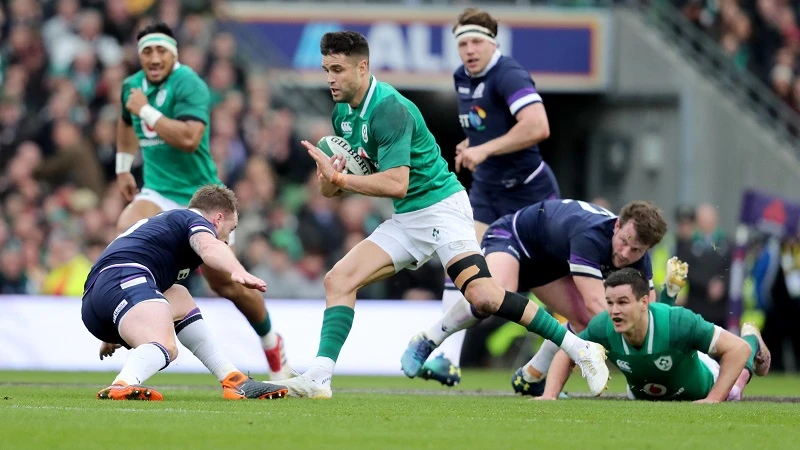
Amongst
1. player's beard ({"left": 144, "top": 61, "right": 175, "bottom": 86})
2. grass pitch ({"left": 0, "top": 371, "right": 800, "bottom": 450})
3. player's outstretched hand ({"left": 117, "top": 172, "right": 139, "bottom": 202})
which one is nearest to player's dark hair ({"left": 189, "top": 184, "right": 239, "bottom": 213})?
grass pitch ({"left": 0, "top": 371, "right": 800, "bottom": 450})

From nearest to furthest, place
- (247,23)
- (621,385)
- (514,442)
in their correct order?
(514,442), (621,385), (247,23)

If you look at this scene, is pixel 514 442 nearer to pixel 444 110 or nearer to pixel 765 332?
pixel 765 332

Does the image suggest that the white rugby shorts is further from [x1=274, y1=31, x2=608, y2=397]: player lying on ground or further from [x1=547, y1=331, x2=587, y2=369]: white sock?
[x1=547, y1=331, x2=587, y2=369]: white sock

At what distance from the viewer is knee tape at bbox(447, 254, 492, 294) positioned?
31.3ft

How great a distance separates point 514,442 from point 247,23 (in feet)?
55.0

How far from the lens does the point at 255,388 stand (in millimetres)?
9281

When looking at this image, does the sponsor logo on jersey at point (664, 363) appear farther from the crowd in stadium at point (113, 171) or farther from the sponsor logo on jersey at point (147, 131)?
the crowd in stadium at point (113, 171)

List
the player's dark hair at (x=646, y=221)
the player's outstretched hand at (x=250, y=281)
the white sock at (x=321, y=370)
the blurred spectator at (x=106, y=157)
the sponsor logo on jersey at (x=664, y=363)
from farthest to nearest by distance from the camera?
the blurred spectator at (x=106, y=157)
the sponsor logo on jersey at (x=664, y=363)
the player's dark hair at (x=646, y=221)
the white sock at (x=321, y=370)
the player's outstretched hand at (x=250, y=281)

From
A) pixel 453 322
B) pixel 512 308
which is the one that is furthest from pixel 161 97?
pixel 512 308

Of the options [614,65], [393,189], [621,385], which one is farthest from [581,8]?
[393,189]

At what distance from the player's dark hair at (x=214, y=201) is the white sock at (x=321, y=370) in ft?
3.67

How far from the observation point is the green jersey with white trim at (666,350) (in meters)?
9.80

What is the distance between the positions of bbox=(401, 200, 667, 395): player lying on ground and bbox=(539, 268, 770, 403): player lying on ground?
1.16ft

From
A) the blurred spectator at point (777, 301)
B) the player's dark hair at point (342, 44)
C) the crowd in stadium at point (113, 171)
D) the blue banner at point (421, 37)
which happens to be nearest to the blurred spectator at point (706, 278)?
the crowd in stadium at point (113, 171)
